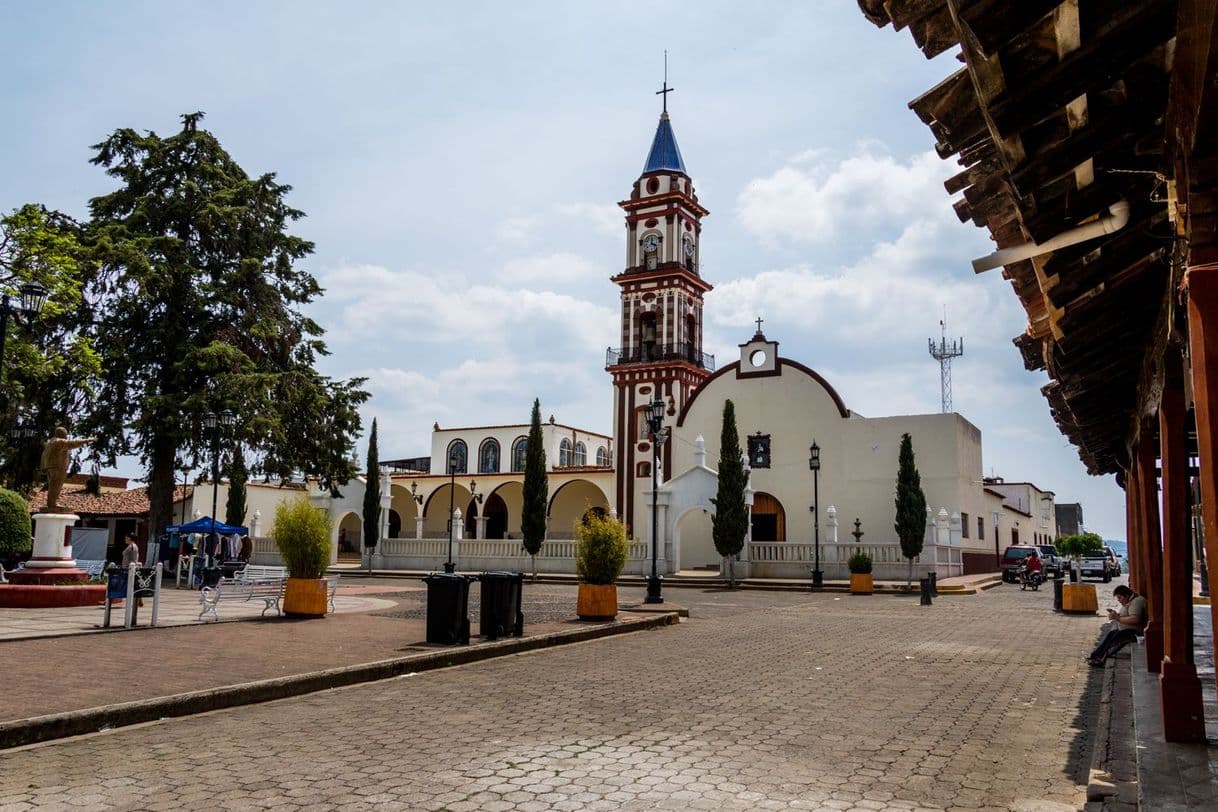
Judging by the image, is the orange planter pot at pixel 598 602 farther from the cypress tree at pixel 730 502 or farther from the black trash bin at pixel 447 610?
the cypress tree at pixel 730 502

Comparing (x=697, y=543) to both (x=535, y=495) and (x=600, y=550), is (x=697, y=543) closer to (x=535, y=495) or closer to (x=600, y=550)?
(x=535, y=495)

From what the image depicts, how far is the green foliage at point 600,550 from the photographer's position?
637 inches

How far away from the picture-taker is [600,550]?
16219mm

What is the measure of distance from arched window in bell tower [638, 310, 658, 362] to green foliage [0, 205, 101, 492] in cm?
2383

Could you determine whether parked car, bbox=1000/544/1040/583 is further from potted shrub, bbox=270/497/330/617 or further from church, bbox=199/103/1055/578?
potted shrub, bbox=270/497/330/617

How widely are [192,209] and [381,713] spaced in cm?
2660

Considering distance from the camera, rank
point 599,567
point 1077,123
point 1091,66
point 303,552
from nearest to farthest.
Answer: point 1091,66 < point 1077,123 < point 303,552 < point 599,567

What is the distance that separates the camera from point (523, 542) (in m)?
37.5

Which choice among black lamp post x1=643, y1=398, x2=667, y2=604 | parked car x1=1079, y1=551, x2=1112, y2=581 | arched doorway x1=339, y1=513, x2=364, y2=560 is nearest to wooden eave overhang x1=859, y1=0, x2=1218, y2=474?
black lamp post x1=643, y1=398, x2=667, y2=604

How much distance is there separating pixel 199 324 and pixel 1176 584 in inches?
1152

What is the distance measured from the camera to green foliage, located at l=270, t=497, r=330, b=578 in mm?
15211

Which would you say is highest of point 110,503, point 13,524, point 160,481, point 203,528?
point 160,481

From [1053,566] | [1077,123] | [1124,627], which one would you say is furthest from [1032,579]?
[1077,123]

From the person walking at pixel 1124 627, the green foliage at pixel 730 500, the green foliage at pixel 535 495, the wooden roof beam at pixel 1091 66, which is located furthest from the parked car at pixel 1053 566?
the wooden roof beam at pixel 1091 66
